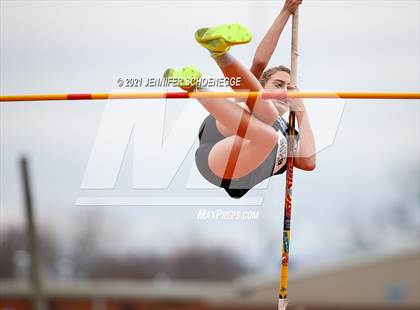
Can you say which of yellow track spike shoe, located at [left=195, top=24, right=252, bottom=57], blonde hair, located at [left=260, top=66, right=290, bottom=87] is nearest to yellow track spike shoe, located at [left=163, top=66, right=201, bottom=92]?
yellow track spike shoe, located at [left=195, top=24, right=252, bottom=57]

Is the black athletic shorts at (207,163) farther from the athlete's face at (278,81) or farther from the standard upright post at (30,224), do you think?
the standard upright post at (30,224)

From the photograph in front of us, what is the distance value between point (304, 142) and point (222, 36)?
1094 millimetres

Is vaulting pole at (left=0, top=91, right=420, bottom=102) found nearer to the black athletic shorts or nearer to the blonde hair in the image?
the black athletic shorts

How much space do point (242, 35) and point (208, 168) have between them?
99 cm

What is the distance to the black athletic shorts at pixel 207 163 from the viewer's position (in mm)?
6188

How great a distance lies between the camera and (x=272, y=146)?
604cm

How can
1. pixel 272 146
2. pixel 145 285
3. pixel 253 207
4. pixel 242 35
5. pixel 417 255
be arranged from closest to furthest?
pixel 242 35 → pixel 272 146 → pixel 253 207 → pixel 417 255 → pixel 145 285

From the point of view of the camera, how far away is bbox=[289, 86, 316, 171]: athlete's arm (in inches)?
245

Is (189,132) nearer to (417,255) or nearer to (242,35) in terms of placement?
(242,35)

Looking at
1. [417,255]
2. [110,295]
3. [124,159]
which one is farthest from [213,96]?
[110,295]

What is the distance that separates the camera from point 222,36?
221 inches

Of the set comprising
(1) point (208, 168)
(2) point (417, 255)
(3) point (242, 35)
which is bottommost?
(1) point (208, 168)

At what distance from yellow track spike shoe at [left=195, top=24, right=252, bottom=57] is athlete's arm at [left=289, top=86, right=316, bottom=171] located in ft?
2.37

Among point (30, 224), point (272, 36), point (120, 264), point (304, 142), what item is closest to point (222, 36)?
point (272, 36)
